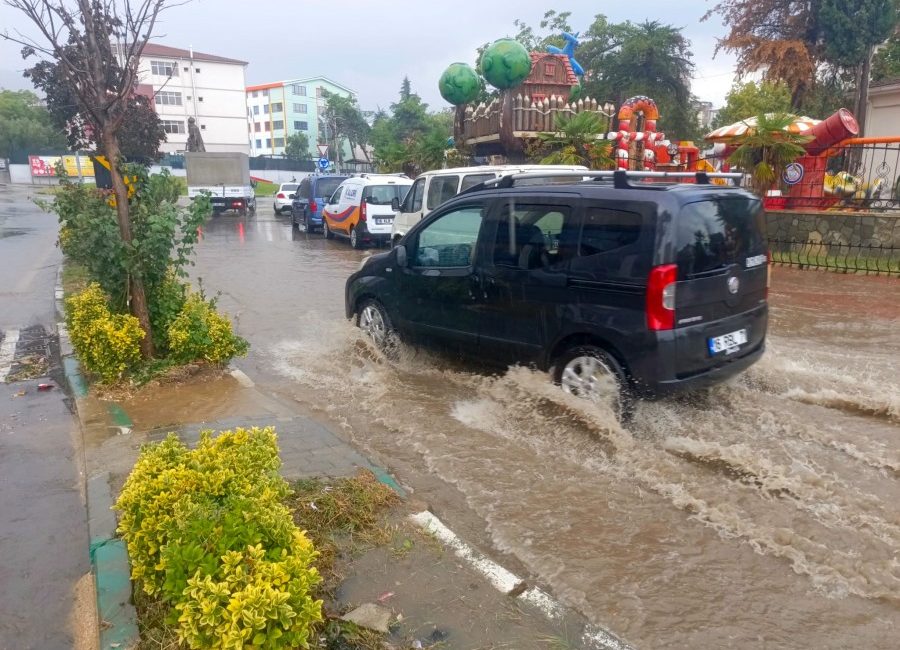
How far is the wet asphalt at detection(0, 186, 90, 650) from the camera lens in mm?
3008

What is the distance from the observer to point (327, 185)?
21.6m

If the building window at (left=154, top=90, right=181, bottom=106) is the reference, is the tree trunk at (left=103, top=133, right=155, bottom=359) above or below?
below

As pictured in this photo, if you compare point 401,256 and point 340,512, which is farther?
point 401,256

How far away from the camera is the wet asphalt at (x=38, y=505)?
301 centimetres

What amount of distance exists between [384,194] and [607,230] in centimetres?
→ 1246

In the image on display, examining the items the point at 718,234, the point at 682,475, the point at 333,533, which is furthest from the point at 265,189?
the point at 333,533

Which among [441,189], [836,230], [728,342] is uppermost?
[441,189]

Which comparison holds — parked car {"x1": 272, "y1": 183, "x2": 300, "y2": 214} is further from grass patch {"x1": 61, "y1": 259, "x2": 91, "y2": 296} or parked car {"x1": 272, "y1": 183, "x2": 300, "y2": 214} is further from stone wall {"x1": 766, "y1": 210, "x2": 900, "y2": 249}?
stone wall {"x1": 766, "y1": 210, "x2": 900, "y2": 249}

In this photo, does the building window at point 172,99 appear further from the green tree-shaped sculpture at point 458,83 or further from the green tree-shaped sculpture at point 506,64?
the green tree-shaped sculpture at point 506,64

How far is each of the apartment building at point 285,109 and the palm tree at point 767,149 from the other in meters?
88.8

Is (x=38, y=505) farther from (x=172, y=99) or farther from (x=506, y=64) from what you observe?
(x=172, y=99)

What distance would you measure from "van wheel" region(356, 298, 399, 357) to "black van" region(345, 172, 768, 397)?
848 millimetres

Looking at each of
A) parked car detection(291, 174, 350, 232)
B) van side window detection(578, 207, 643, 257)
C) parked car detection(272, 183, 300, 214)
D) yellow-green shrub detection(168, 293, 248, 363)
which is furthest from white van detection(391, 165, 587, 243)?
parked car detection(272, 183, 300, 214)

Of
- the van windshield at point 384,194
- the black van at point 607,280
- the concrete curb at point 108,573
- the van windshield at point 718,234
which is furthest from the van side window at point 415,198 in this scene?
the concrete curb at point 108,573
